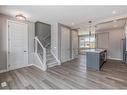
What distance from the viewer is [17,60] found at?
4344 millimetres

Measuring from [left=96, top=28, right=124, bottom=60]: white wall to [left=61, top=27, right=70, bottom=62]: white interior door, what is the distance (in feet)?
12.1

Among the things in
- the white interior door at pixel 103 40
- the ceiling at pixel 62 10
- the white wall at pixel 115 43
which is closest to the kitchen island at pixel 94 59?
the ceiling at pixel 62 10

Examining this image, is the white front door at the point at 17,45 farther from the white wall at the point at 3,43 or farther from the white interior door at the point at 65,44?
the white interior door at the point at 65,44

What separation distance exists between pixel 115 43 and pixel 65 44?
Result: 4234 mm

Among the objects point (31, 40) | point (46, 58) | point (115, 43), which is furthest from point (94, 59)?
point (115, 43)

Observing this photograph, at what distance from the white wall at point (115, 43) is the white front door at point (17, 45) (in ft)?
21.6

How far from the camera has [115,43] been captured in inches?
277

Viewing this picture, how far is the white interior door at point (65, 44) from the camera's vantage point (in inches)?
231

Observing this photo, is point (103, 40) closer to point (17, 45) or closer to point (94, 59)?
→ point (94, 59)

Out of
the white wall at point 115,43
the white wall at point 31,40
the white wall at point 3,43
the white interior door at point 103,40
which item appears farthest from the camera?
the white interior door at point 103,40

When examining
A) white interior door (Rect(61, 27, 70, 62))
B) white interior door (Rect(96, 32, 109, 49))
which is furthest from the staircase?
white interior door (Rect(96, 32, 109, 49))
